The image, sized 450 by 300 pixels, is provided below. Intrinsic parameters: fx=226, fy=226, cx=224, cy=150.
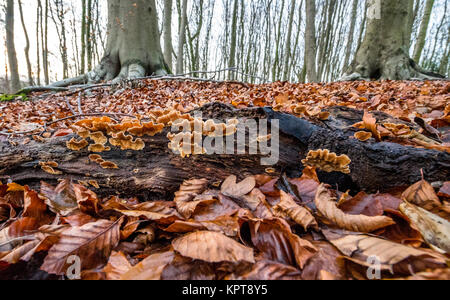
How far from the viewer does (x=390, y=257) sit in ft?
2.29

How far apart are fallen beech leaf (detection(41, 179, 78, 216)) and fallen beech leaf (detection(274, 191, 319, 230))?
1.08 metres

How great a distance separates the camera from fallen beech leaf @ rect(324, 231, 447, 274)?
663mm

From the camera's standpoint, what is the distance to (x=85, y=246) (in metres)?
0.91

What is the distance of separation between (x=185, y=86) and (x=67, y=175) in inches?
191

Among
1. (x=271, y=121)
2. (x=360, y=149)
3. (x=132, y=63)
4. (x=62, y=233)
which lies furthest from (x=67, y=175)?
(x=132, y=63)

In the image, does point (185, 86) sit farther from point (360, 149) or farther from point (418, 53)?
point (418, 53)

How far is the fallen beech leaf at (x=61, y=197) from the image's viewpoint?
1197 mm

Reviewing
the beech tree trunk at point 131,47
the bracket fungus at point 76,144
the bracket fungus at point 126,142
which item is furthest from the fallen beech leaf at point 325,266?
Answer: the beech tree trunk at point 131,47

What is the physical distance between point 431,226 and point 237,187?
0.82 m

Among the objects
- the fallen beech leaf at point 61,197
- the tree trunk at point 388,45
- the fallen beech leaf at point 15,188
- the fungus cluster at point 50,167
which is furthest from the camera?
the tree trunk at point 388,45

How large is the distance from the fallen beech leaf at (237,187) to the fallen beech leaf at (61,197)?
0.82 metres

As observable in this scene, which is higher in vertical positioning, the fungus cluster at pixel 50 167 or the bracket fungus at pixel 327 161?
the bracket fungus at pixel 327 161

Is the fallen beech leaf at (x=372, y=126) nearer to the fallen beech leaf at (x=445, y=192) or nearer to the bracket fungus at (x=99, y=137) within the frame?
the fallen beech leaf at (x=445, y=192)

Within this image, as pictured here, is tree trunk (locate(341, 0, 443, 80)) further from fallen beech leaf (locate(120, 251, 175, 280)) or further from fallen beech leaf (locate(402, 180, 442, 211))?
fallen beech leaf (locate(120, 251, 175, 280))
